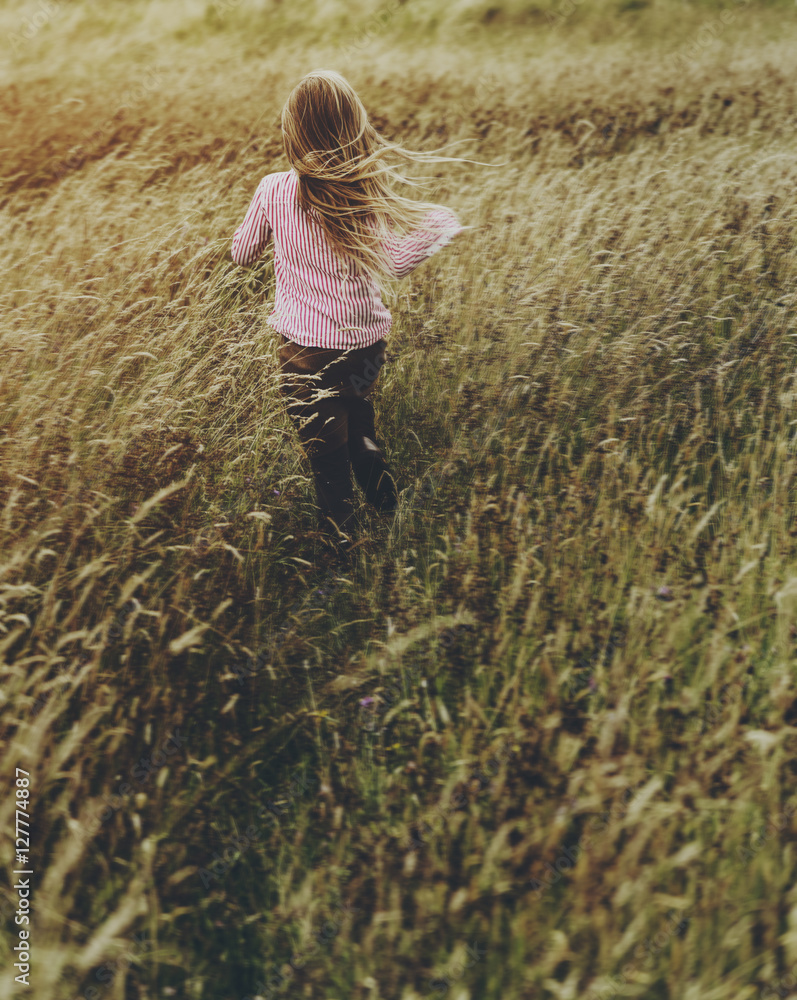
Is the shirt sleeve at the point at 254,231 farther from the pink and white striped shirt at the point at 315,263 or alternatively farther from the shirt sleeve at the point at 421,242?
the shirt sleeve at the point at 421,242

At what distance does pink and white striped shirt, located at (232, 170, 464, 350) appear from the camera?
8.48 ft

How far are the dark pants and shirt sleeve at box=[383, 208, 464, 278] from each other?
1.01 feet

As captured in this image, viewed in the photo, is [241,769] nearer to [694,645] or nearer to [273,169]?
[694,645]

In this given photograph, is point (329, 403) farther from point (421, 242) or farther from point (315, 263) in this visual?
point (421, 242)

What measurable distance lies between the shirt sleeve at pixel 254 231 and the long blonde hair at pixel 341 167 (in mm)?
180

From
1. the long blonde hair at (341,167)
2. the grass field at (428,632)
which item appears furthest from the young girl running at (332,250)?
the grass field at (428,632)

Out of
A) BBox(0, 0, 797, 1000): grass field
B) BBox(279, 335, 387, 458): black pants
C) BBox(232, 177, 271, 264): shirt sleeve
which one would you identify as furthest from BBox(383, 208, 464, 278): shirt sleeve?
BBox(0, 0, 797, 1000): grass field

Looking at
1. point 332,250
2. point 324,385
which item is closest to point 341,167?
point 332,250

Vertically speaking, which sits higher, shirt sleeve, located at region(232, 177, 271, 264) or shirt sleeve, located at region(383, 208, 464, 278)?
shirt sleeve, located at region(232, 177, 271, 264)

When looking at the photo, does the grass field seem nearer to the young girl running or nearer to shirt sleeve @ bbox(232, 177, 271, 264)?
the young girl running

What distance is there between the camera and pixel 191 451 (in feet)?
8.23

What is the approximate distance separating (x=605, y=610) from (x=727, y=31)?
1234 cm

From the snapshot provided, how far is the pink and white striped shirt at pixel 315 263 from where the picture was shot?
2584 millimetres

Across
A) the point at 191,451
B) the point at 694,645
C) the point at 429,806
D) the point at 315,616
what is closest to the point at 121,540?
the point at 191,451
